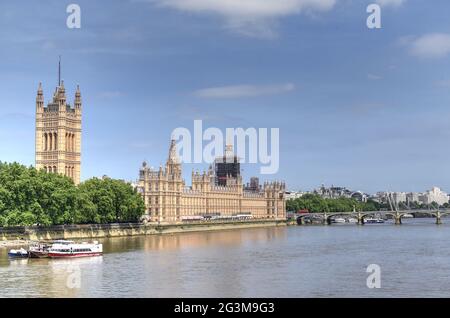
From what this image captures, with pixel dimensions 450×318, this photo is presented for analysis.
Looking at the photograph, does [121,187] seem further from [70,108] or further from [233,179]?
[233,179]

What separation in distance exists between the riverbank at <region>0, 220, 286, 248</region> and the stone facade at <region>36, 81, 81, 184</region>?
716 inches

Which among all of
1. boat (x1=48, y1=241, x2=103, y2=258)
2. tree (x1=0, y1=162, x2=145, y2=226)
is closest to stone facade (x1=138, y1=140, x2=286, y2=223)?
tree (x1=0, y1=162, x2=145, y2=226)

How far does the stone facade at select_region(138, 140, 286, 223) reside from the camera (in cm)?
12271

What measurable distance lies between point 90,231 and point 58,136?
31.7 meters

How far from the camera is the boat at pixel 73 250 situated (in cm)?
6009

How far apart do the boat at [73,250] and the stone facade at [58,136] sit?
5283 centimetres

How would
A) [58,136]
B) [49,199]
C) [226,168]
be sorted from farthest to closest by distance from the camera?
[226,168] → [58,136] → [49,199]

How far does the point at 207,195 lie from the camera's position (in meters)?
154

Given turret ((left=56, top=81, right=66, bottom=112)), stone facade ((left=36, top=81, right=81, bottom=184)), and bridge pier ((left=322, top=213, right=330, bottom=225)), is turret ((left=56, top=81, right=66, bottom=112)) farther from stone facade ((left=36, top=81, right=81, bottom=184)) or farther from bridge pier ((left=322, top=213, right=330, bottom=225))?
bridge pier ((left=322, top=213, right=330, bottom=225))

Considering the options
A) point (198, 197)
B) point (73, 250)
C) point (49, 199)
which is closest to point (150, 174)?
point (198, 197)

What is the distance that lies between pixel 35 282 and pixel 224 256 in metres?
22.7

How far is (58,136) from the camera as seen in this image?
113750 mm

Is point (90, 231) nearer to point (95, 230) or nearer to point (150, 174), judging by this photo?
point (95, 230)

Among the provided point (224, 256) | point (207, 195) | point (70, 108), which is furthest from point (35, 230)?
point (207, 195)
